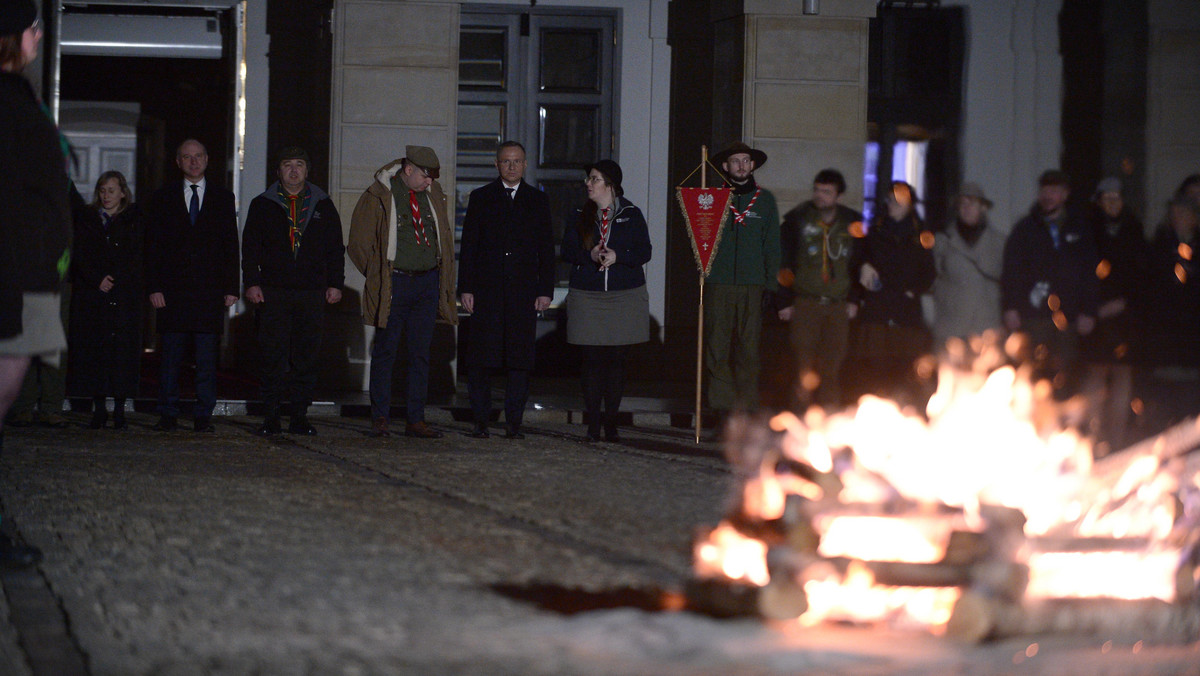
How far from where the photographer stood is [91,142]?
18375 mm

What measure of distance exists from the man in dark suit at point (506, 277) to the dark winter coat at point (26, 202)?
5.21 metres

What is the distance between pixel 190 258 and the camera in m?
10.8

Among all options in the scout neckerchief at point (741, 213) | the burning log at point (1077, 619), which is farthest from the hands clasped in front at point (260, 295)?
the burning log at point (1077, 619)

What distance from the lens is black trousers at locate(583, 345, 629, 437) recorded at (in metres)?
10.6

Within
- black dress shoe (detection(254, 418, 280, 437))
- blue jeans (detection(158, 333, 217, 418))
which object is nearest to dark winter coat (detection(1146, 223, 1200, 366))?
black dress shoe (detection(254, 418, 280, 437))

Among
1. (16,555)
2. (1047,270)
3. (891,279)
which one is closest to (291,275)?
(891,279)

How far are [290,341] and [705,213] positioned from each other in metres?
2.98

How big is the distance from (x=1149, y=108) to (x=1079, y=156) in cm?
125

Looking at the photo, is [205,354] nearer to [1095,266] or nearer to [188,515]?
[188,515]

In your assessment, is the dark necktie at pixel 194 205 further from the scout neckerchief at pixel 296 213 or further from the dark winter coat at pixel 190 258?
the scout neckerchief at pixel 296 213

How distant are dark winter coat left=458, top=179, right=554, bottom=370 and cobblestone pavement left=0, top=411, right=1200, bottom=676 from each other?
1483mm

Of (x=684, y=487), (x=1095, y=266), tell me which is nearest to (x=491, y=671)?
(x=684, y=487)

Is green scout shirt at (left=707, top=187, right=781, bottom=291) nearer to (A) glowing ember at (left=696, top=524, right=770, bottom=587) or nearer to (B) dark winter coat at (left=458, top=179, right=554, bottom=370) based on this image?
(B) dark winter coat at (left=458, top=179, right=554, bottom=370)

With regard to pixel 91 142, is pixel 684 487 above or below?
below
